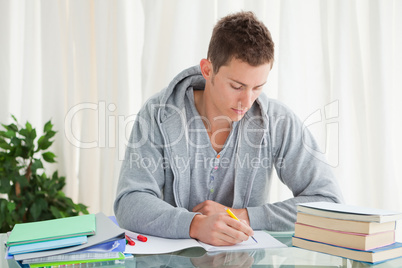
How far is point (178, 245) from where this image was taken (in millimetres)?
1088

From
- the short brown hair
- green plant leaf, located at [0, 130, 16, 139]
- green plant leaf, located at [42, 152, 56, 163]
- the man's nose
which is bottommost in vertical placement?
green plant leaf, located at [42, 152, 56, 163]

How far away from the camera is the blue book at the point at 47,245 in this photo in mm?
901

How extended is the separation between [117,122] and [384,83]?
133 cm

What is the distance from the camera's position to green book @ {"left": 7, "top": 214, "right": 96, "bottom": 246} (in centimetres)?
93

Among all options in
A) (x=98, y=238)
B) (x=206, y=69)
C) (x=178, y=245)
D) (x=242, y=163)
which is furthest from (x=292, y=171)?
(x=98, y=238)

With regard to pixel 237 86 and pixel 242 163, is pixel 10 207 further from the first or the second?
pixel 237 86

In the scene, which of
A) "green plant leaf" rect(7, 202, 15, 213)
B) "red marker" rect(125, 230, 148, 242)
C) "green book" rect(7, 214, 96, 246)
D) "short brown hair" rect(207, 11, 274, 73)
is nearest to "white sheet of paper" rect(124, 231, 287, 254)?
"red marker" rect(125, 230, 148, 242)

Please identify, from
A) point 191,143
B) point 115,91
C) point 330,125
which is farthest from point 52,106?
point 330,125

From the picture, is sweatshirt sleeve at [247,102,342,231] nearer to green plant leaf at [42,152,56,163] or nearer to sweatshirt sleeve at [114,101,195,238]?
sweatshirt sleeve at [114,101,195,238]

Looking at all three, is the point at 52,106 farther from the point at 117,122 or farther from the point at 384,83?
the point at 384,83

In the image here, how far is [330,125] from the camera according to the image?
6.28ft

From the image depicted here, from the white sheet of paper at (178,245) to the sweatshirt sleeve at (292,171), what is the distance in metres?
0.13

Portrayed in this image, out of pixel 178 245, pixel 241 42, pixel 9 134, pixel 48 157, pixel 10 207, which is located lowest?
pixel 10 207

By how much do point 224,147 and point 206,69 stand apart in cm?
27
